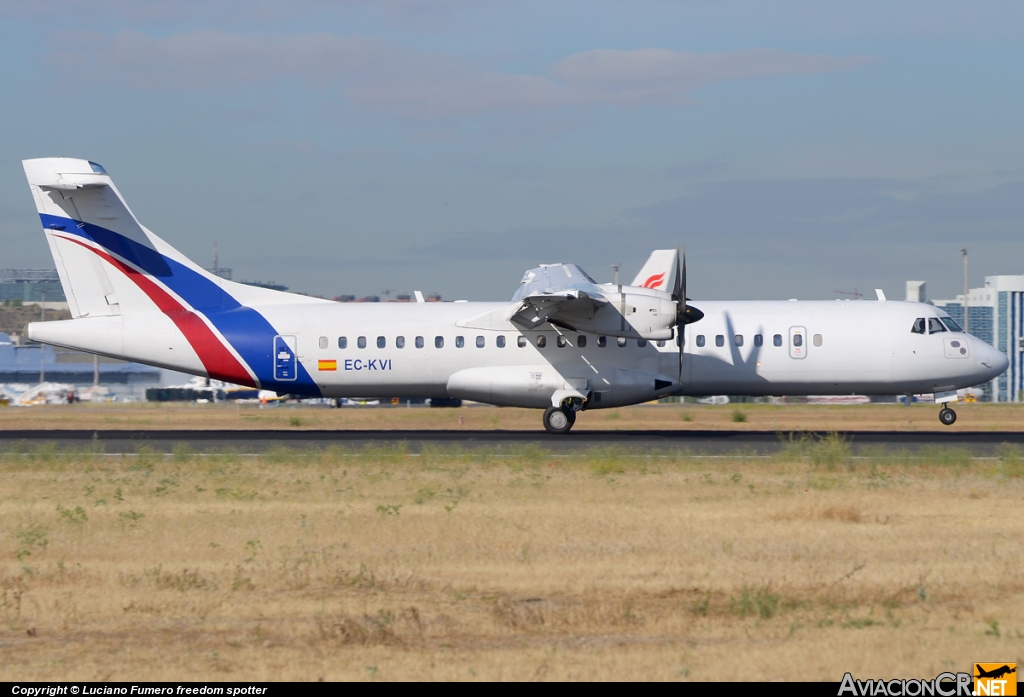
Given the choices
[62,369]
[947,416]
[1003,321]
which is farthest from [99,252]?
[1003,321]

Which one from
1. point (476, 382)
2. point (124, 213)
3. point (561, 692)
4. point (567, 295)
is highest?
point (124, 213)

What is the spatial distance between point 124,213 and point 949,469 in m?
21.5

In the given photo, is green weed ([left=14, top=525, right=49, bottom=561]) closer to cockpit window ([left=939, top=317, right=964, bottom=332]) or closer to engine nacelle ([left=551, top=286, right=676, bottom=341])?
engine nacelle ([left=551, top=286, right=676, bottom=341])

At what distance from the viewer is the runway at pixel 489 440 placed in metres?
24.5

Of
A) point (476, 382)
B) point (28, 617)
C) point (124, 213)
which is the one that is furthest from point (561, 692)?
point (124, 213)

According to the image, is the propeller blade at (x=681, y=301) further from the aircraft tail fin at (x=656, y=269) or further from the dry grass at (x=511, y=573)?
the aircraft tail fin at (x=656, y=269)

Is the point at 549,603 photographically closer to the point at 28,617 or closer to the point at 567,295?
the point at 28,617

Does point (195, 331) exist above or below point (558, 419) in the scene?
above

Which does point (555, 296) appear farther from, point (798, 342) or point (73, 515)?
point (73, 515)

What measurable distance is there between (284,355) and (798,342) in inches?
545

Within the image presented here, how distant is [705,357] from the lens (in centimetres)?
2762

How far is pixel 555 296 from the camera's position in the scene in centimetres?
2528

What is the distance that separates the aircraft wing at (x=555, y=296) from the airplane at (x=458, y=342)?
0.11m

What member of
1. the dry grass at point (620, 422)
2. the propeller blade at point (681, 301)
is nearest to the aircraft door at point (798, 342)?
the propeller blade at point (681, 301)
